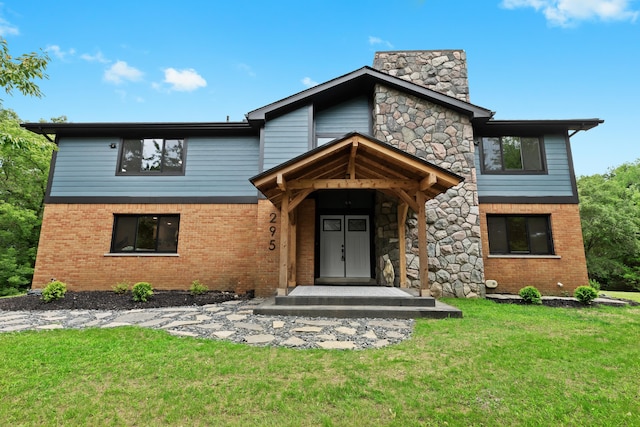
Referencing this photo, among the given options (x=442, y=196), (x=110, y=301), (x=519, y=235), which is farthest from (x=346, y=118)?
(x=110, y=301)

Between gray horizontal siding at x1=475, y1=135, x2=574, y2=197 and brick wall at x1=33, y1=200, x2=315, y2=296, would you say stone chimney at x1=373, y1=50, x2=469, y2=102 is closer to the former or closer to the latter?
gray horizontal siding at x1=475, y1=135, x2=574, y2=197

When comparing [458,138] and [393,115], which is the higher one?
[393,115]

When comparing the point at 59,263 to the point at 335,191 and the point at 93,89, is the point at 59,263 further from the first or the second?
the point at 93,89

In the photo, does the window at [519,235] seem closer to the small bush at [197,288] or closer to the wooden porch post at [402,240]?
the wooden porch post at [402,240]

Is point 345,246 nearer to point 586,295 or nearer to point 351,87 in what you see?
point 351,87

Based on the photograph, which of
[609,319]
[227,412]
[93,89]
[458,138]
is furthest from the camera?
[93,89]

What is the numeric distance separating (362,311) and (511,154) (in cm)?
754

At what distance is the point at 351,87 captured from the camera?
910 cm

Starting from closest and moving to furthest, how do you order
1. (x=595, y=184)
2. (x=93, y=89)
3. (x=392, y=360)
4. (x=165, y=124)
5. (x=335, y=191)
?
(x=392, y=360) → (x=165, y=124) → (x=335, y=191) → (x=595, y=184) → (x=93, y=89)

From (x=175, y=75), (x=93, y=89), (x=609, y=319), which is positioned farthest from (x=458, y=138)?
(x=175, y=75)

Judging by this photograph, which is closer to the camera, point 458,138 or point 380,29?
point 458,138

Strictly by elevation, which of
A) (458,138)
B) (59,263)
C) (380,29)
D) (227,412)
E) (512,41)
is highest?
(512,41)

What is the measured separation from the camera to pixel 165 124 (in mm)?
9164

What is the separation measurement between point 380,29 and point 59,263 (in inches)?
622
